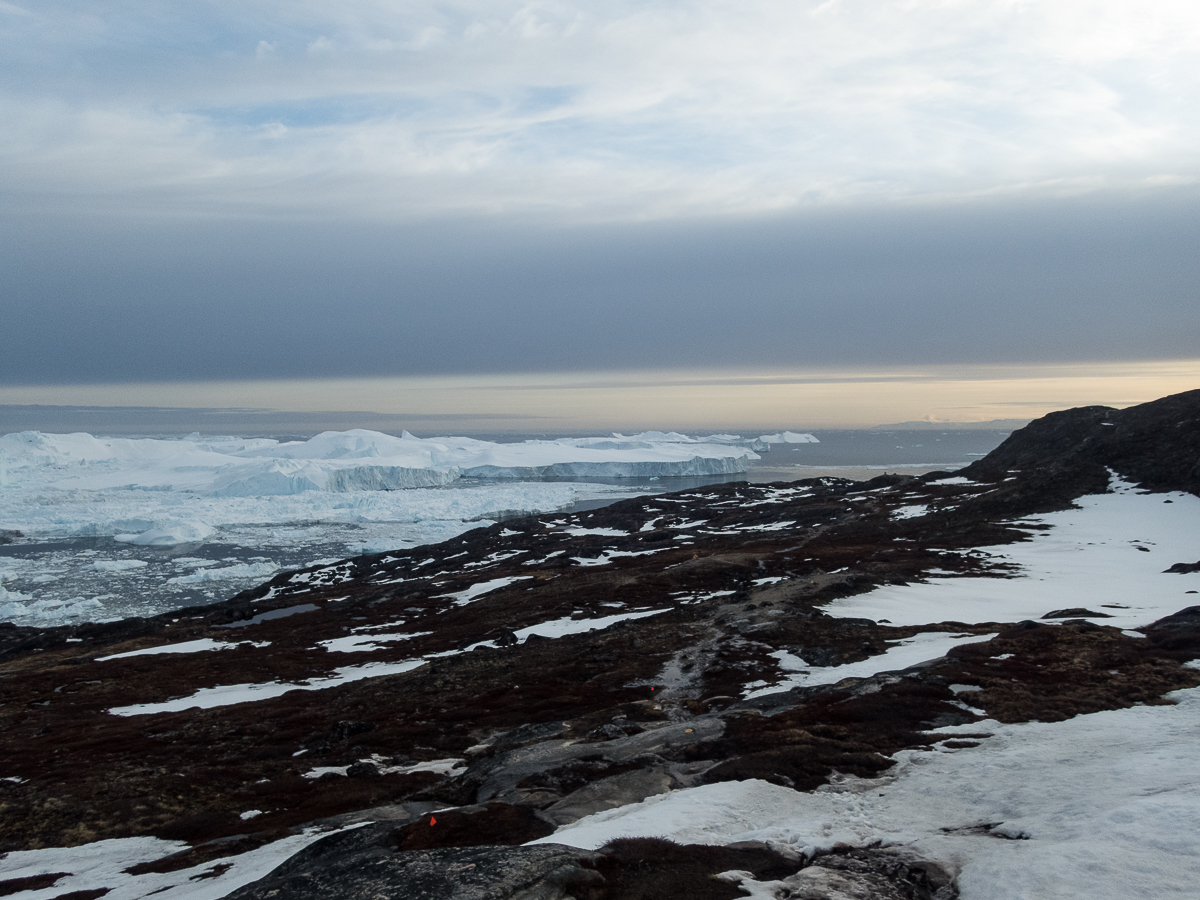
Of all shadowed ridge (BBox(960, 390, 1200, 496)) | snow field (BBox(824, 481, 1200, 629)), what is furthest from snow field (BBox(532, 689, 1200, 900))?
shadowed ridge (BBox(960, 390, 1200, 496))

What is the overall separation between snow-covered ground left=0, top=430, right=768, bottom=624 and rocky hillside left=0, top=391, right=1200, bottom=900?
1481cm

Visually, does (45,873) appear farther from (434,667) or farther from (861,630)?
(861,630)

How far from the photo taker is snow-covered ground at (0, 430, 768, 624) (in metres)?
69.9

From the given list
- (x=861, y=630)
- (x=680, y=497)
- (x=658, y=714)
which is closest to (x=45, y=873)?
(x=658, y=714)

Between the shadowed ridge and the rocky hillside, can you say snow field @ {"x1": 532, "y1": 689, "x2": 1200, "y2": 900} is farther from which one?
the shadowed ridge

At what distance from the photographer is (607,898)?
29.3ft

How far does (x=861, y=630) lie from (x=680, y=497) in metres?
69.7

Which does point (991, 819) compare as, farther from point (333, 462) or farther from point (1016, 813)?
point (333, 462)

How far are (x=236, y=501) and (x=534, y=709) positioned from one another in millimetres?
108560

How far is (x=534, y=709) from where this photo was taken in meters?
23.6

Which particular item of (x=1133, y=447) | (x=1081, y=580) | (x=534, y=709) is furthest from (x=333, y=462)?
(x=1081, y=580)

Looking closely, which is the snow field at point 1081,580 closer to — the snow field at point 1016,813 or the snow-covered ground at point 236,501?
the snow field at point 1016,813

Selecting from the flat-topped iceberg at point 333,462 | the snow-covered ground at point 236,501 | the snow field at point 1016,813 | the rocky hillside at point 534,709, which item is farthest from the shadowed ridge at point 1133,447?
the flat-topped iceberg at point 333,462

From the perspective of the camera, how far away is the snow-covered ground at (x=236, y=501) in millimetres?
69875
